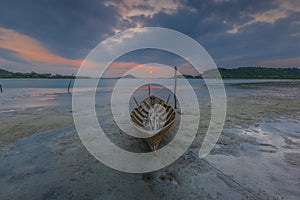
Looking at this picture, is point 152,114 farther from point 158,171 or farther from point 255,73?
point 255,73

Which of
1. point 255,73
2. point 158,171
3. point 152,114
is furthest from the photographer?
point 255,73

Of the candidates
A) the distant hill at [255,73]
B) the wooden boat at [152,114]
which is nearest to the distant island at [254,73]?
the distant hill at [255,73]

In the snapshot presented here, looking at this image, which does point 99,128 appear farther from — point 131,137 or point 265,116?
point 265,116

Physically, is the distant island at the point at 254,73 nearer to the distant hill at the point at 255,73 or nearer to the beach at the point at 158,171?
the distant hill at the point at 255,73

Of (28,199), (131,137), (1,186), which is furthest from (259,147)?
(1,186)

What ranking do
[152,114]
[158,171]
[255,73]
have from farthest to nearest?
[255,73]
[152,114]
[158,171]

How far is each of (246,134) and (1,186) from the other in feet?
30.0

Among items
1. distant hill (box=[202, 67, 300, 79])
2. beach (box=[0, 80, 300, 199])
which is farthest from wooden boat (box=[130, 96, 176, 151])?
distant hill (box=[202, 67, 300, 79])

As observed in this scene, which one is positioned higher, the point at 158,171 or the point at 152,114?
the point at 152,114

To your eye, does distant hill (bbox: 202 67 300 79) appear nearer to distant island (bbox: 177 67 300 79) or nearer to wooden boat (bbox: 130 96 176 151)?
distant island (bbox: 177 67 300 79)

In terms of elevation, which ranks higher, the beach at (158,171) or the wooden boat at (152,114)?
the wooden boat at (152,114)

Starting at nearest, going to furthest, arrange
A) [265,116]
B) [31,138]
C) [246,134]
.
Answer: [31,138] < [246,134] < [265,116]

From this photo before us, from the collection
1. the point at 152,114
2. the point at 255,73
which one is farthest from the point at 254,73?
the point at 152,114

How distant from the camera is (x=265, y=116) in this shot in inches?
→ 408
